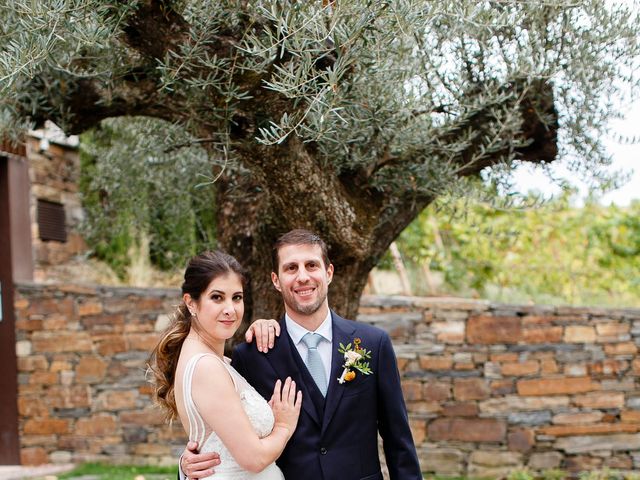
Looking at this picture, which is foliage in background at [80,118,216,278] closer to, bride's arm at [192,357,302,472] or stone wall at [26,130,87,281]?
stone wall at [26,130,87,281]

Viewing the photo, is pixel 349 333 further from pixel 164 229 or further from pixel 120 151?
pixel 164 229

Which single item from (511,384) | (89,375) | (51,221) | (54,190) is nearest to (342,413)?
(511,384)

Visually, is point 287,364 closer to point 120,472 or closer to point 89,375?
point 120,472

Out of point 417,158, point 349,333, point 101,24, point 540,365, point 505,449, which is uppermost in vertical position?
point 101,24

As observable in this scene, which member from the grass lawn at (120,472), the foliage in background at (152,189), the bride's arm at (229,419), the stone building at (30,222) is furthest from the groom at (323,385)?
the stone building at (30,222)

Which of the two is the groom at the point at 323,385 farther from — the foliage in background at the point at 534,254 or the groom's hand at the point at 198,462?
the foliage in background at the point at 534,254

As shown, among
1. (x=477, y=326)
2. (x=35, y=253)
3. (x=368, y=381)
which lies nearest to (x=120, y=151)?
(x=35, y=253)

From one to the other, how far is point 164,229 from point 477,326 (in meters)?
3.61

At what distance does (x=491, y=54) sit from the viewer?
445 centimetres

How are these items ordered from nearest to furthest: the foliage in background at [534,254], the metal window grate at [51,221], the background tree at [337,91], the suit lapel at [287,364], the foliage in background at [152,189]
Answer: the suit lapel at [287,364] < the background tree at [337,91] < the foliage in background at [152,189] < the metal window grate at [51,221] < the foliage in background at [534,254]

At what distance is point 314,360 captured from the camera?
10.8ft

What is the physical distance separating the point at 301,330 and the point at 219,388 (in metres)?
0.50

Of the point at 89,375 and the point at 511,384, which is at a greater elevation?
the point at 89,375

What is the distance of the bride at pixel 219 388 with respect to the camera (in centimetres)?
292
